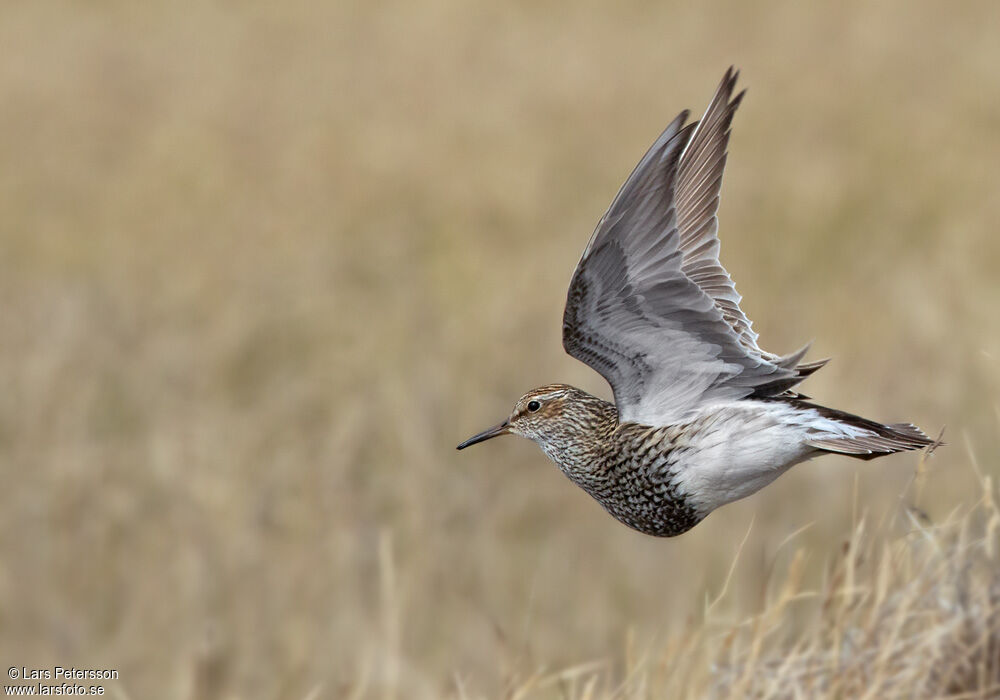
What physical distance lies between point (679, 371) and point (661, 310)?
0.12m

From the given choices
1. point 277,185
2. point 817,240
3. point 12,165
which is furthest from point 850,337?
point 12,165

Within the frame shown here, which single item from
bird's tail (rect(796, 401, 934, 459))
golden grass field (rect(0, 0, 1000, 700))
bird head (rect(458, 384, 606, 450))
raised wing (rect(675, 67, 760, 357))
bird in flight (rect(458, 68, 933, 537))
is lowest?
bird's tail (rect(796, 401, 934, 459))

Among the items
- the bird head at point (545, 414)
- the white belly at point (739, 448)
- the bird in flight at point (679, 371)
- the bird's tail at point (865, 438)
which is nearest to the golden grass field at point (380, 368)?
the bird head at point (545, 414)

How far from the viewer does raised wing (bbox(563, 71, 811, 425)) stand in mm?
2418

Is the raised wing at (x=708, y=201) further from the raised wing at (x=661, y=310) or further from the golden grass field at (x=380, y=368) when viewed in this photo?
the golden grass field at (x=380, y=368)

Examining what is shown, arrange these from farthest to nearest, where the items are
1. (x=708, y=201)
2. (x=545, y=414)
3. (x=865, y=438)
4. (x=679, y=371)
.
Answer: (x=545, y=414) < (x=708, y=201) < (x=679, y=371) < (x=865, y=438)

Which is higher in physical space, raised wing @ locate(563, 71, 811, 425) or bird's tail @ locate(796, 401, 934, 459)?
raised wing @ locate(563, 71, 811, 425)

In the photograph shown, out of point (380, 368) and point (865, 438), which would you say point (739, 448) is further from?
point (380, 368)

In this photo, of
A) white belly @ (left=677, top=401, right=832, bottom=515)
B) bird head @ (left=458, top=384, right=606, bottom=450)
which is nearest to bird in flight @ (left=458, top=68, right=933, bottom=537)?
white belly @ (left=677, top=401, right=832, bottom=515)

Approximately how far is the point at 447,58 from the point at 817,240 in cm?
499

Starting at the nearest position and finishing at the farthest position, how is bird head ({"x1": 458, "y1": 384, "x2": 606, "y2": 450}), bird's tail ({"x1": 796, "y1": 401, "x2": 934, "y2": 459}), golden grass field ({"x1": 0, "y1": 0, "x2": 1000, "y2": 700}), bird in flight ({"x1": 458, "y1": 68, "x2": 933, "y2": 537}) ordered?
bird's tail ({"x1": 796, "y1": 401, "x2": 934, "y2": 459})
bird in flight ({"x1": 458, "y1": 68, "x2": 933, "y2": 537})
bird head ({"x1": 458, "y1": 384, "x2": 606, "y2": 450})
golden grass field ({"x1": 0, "y1": 0, "x2": 1000, "y2": 700})

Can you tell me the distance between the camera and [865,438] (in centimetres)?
234

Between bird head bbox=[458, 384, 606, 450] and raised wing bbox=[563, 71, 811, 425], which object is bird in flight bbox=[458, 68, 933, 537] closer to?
raised wing bbox=[563, 71, 811, 425]

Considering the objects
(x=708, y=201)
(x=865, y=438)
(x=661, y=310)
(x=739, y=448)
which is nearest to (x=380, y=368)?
(x=708, y=201)
